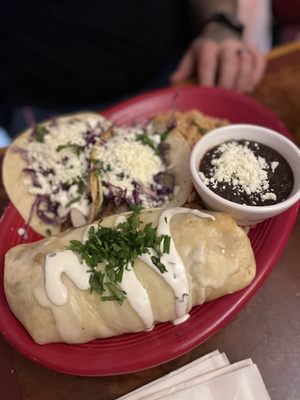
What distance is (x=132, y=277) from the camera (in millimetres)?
1228

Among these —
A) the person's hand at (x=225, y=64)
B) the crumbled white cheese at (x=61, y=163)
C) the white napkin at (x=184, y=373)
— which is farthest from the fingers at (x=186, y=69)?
the white napkin at (x=184, y=373)

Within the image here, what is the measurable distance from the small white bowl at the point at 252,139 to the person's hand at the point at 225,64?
54cm

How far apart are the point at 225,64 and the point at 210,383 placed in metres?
1.38

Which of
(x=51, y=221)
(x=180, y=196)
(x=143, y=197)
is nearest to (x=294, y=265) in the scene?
(x=180, y=196)

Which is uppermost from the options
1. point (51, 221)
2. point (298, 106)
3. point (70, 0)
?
point (70, 0)

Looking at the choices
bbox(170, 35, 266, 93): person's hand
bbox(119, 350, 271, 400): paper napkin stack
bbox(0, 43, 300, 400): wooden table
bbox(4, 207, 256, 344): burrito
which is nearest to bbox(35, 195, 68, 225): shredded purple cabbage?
bbox(4, 207, 256, 344): burrito

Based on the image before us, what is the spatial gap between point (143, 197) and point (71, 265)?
1.35 ft

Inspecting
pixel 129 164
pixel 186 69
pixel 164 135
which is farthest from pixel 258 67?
pixel 129 164

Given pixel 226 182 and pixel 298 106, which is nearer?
pixel 226 182

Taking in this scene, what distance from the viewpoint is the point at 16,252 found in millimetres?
1428

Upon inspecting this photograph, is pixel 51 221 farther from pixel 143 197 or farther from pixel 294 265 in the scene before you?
pixel 294 265

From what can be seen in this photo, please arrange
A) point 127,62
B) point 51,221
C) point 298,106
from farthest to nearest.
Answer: point 127,62
point 298,106
point 51,221

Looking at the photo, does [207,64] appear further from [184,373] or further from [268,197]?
[184,373]

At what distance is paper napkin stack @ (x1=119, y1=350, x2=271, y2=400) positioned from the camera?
1189mm
